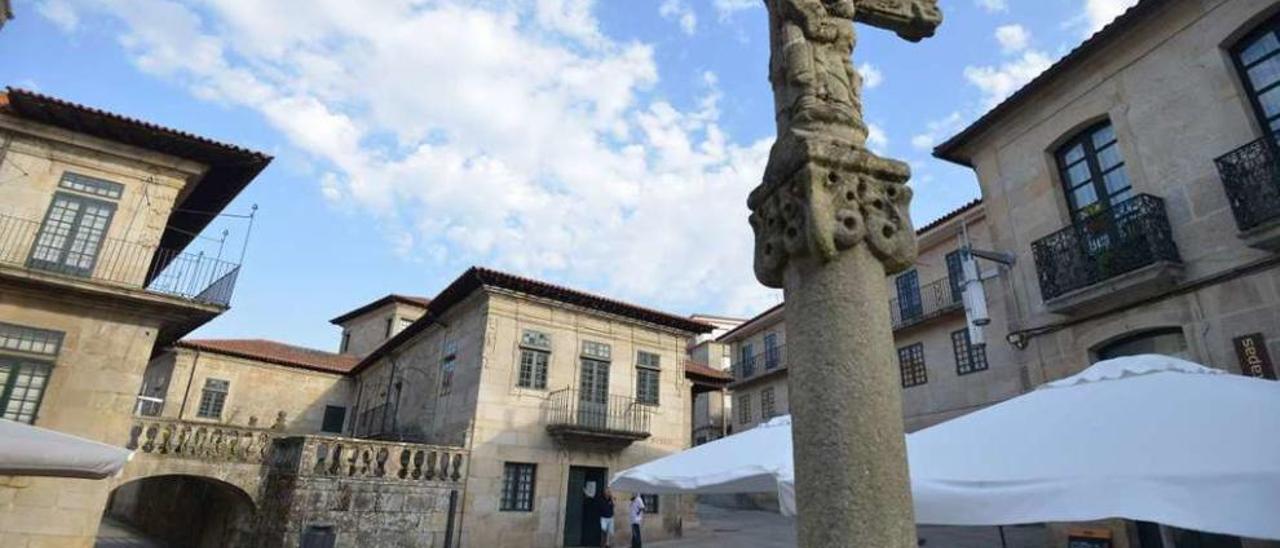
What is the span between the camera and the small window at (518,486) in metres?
15.8

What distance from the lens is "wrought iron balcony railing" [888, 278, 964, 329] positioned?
19970 millimetres

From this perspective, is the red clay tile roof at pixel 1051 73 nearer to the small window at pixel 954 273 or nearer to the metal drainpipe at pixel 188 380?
the small window at pixel 954 273

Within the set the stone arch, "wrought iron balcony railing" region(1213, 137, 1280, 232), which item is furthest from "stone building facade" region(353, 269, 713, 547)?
"wrought iron balcony railing" region(1213, 137, 1280, 232)

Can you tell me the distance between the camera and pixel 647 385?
754 inches

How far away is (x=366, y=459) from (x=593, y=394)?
6.47m

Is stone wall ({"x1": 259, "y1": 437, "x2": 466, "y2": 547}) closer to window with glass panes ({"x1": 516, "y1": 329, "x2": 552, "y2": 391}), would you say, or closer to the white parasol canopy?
window with glass panes ({"x1": 516, "y1": 329, "x2": 552, "y2": 391})

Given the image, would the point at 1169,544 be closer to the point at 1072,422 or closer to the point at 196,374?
the point at 1072,422

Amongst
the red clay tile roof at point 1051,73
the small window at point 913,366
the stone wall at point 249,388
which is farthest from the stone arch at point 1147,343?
the stone wall at point 249,388

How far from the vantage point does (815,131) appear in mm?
2980

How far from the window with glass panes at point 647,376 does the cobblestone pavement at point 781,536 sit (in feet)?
13.3

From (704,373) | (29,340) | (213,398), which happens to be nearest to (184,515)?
(213,398)

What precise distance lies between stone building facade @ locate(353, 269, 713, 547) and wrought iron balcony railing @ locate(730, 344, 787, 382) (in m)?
9.19

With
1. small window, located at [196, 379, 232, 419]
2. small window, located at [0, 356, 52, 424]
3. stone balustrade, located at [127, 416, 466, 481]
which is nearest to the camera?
small window, located at [0, 356, 52, 424]

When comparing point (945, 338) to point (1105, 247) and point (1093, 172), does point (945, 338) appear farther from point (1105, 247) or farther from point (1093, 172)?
point (1105, 247)
